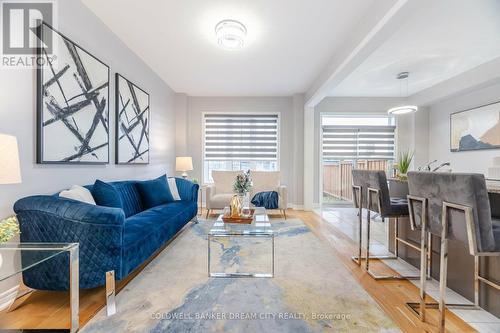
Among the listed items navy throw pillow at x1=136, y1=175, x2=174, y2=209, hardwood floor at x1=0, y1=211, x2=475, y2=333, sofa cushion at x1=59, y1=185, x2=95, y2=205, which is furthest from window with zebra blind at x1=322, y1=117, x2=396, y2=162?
sofa cushion at x1=59, y1=185, x2=95, y2=205

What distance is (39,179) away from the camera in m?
2.03

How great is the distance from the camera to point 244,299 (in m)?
1.87

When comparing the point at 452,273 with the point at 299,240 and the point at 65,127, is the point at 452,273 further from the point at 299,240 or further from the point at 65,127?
the point at 65,127

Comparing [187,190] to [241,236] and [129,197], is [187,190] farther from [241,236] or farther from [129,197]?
[241,236]

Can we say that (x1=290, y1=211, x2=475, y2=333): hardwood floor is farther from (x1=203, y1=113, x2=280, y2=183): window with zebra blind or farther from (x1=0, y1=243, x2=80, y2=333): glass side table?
(x1=203, y1=113, x2=280, y2=183): window with zebra blind

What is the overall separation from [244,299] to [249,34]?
3005 millimetres

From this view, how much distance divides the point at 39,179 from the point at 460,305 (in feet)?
11.5

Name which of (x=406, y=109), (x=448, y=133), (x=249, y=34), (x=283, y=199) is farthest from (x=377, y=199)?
(x=448, y=133)

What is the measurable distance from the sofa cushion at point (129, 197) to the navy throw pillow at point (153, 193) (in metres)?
0.06

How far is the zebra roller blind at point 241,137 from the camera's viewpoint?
19.3 feet

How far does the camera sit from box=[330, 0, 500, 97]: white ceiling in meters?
2.62

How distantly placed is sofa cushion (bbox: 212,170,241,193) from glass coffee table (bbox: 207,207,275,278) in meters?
1.68

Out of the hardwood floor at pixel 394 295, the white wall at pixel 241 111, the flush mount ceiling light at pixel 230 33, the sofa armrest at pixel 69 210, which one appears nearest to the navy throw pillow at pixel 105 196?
the sofa armrest at pixel 69 210

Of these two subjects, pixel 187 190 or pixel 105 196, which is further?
pixel 187 190
